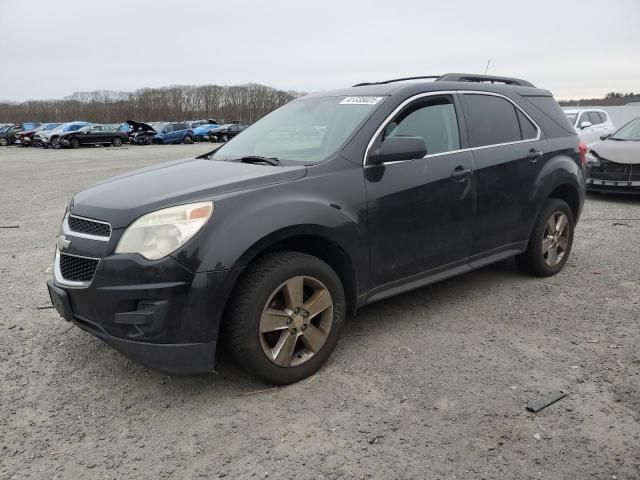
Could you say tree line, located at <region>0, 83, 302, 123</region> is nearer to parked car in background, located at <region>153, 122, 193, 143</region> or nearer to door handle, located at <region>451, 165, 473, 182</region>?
parked car in background, located at <region>153, 122, 193, 143</region>

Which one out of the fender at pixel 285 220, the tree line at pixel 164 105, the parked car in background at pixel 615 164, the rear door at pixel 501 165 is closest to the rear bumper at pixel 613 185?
the parked car in background at pixel 615 164

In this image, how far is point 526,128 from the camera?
15.6ft

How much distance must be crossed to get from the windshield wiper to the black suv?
1 centimetres

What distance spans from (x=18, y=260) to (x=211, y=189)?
4023mm

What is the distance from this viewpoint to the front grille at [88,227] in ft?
9.60

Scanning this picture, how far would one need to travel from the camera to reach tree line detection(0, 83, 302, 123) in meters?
68.4

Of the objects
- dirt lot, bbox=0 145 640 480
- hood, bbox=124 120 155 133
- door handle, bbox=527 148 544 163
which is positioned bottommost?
dirt lot, bbox=0 145 640 480

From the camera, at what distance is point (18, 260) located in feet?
19.3

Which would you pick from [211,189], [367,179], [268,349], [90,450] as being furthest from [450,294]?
[90,450]

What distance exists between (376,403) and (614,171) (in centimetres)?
846

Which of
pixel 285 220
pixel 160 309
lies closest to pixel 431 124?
pixel 285 220

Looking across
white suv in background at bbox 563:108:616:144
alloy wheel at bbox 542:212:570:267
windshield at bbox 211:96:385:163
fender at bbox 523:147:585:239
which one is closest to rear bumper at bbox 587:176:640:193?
white suv in background at bbox 563:108:616:144

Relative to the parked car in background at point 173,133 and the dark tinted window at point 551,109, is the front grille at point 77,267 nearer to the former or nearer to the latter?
the dark tinted window at point 551,109

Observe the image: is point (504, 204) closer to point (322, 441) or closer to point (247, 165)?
point (247, 165)
